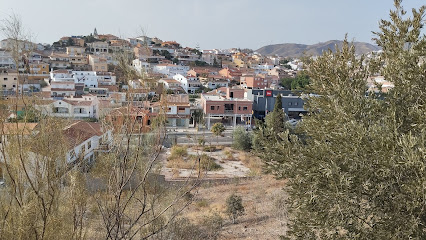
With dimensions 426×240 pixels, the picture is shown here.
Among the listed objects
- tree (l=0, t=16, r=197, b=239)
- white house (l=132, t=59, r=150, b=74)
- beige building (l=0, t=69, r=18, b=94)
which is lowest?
tree (l=0, t=16, r=197, b=239)

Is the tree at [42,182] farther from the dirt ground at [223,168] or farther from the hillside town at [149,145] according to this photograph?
the dirt ground at [223,168]

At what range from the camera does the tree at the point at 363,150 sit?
3016 millimetres

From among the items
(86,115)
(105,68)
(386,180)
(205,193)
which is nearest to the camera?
(386,180)

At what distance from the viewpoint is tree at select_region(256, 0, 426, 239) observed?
3016 millimetres

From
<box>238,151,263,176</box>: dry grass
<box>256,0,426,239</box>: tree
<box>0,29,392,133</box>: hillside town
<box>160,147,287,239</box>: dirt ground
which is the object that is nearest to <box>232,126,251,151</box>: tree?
<box>238,151,263,176</box>: dry grass

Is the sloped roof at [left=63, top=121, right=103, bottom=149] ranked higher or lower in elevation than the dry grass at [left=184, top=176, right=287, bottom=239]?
higher

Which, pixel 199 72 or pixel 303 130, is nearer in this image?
pixel 303 130

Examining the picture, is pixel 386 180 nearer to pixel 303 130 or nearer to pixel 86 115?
pixel 303 130

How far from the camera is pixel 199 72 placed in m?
37.7

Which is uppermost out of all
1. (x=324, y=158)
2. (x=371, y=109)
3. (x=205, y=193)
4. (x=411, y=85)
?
(x=411, y=85)

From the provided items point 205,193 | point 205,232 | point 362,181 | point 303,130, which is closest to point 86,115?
point 205,193

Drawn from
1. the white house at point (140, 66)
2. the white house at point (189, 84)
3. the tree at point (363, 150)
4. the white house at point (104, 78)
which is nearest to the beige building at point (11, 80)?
the white house at point (140, 66)

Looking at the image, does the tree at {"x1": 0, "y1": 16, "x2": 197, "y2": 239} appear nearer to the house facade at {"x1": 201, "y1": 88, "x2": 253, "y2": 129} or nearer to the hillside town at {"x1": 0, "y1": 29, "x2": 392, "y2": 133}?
the hillside town at {"x1": 0, "y1": 29, "x2": 392, "y2": 133}

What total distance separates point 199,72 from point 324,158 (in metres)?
34.7
